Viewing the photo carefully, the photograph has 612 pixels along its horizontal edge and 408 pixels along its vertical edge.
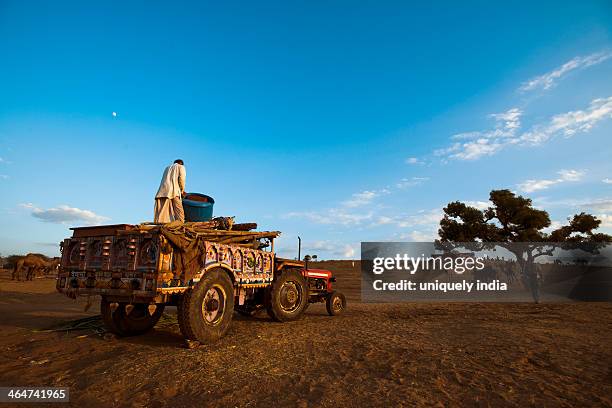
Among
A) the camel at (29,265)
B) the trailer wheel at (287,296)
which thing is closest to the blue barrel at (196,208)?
the trailer wheel at (287,296)

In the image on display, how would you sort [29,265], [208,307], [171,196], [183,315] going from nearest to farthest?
[183,315] < [208,307] < [171,196] < [29,265]

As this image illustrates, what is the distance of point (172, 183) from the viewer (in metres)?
7.96

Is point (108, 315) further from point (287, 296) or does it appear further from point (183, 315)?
point (287, 296)

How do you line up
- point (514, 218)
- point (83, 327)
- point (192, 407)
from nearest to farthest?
point (192, 407), point (83, 327), point (514, 218)

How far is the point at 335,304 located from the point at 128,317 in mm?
6918

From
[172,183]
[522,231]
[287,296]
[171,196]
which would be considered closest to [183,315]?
[171,196]

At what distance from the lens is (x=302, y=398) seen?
153 inches

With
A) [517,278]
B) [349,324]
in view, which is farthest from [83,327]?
[517,278]

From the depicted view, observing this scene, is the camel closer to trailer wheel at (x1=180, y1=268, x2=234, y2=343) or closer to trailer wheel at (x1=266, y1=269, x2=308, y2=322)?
trailer wheel at (x1=266, y1=269, x2=308, y2=322)

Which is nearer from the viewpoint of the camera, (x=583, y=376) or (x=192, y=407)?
(x=192, y=407)

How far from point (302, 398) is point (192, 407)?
4.04 ft

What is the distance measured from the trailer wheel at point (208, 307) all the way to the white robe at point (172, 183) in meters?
2.33

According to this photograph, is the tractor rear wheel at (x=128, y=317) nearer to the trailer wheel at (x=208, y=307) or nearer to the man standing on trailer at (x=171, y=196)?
the trailer wheel at (x=208, y=307)

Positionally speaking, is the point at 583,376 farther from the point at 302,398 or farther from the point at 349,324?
the point at 349,324
